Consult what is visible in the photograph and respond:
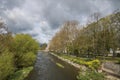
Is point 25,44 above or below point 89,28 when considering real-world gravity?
below

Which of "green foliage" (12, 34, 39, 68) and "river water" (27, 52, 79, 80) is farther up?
"green foliage" (12, 34, 39, 68)

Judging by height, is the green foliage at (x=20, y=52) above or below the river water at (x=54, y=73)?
above

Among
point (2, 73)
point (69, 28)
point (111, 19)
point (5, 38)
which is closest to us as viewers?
point (2, 73)

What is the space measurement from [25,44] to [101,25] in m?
29.5

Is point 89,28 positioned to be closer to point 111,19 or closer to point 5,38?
point 111,19

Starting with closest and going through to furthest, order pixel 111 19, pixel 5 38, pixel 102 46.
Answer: pixel 5 38, pixel 111 19, pixel 102 46

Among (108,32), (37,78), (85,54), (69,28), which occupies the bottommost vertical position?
(37,78)

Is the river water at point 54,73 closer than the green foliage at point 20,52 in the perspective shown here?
Yes

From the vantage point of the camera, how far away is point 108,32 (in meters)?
66.2

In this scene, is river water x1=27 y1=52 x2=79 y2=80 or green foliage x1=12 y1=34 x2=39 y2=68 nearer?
river water x1=27 y1=52 x2=79 y2=80

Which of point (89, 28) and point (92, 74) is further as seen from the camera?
point (89, 28)

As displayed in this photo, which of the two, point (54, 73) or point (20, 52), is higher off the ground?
point (20, 52)

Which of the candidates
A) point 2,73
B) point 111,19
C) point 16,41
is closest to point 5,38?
point 16,41

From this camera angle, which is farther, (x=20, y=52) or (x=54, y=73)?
(x=20, y=52)
